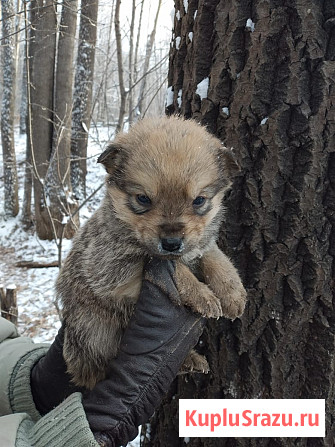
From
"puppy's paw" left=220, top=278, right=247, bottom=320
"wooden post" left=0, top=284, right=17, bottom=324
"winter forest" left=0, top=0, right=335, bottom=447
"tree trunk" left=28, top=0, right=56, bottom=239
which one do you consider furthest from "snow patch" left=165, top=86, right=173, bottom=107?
"tree trunk" left=28, top=0, right=56, bottom=239

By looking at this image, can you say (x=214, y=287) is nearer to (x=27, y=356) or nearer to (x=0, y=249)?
(x=27, y=356)

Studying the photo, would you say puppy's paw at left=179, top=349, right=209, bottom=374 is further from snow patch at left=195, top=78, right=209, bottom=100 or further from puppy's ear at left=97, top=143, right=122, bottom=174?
snow patch at left=195, top=78, right=209, bottom=100

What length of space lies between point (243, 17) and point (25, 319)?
6.94 m

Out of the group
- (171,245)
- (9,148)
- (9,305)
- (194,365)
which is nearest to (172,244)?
(171,245)

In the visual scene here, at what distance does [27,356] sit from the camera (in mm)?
2998

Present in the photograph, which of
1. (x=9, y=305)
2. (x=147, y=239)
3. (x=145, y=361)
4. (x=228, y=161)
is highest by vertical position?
(x=228, y=161)

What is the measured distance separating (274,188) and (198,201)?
1.55 ft

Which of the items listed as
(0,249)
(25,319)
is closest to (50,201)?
(0,249)

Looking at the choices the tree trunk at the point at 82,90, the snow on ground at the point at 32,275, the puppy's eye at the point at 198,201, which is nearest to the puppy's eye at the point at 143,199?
the puppy's eye at the point at 198,201

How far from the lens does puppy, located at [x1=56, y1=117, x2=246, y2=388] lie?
2.10 metres

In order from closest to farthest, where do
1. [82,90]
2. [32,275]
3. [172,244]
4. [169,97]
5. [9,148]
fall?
[172,244]
[169,97]
[32,275]
[82,90]
[9,148]

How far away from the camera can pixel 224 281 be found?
2.37 meters

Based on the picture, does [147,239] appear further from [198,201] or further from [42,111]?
[42,111]

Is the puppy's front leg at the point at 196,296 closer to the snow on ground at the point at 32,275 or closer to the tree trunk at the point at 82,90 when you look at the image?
the snow on ground at the point at 32,275
